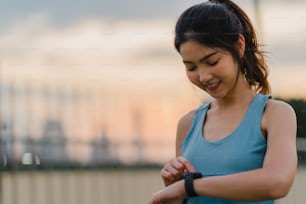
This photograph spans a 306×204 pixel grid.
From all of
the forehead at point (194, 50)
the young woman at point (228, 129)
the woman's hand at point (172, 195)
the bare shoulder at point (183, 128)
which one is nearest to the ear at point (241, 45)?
the young woman at point (228, 129)

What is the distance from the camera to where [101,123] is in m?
5.36

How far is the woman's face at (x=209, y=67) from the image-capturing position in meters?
2.11

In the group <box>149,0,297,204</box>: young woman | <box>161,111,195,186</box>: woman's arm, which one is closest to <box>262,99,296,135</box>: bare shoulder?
<box>149,0,297,204</box>: young woman

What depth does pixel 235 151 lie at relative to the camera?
2.12 meters

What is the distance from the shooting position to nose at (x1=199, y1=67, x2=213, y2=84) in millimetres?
2105

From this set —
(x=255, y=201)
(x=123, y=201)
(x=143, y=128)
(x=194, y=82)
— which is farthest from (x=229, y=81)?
(x=123, y=201)

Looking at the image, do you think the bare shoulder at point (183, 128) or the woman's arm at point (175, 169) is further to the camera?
the bare shoulder at point (183, 128)

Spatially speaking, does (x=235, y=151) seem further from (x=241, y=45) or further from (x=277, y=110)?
(x=241, y=45)

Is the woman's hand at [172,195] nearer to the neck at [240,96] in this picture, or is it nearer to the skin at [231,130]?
the skin at [231,130]

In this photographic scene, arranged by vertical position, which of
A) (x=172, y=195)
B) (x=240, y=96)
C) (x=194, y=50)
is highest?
(x=194, y=50)

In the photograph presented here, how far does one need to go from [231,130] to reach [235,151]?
8 centimetres

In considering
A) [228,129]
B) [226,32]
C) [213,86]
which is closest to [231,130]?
[228,129]

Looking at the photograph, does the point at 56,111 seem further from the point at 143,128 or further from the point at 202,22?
the point at 202,22

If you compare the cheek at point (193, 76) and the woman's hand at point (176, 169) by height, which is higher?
the cheek at point (193, 76)
